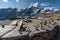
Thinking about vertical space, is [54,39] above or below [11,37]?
below

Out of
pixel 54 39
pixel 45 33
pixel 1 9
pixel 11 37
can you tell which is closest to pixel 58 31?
pixel 54 39

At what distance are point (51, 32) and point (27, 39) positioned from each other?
1.89m

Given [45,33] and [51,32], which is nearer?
[45,33]

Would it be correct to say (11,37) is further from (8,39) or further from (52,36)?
(52,36)

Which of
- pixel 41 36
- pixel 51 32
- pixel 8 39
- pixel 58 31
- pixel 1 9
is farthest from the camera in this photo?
pixel 1 9

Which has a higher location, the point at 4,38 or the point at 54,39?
the point at 4,38

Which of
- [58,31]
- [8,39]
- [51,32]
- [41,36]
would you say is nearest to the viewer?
[8,39]

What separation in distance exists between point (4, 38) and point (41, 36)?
6.23 ft

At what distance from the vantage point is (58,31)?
8.55 meters

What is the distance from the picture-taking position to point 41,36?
21.0 feet

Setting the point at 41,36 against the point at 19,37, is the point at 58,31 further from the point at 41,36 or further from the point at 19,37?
the point at 19,37

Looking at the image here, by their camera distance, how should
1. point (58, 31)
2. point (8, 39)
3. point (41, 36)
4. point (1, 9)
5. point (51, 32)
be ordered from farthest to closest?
point (1, 9) → point (58, 31) → point (51, 32) → point (41, 36) → point (8, 39)

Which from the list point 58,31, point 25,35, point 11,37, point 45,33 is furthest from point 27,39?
point 58,31

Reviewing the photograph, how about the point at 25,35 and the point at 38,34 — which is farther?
the point at 38,34
